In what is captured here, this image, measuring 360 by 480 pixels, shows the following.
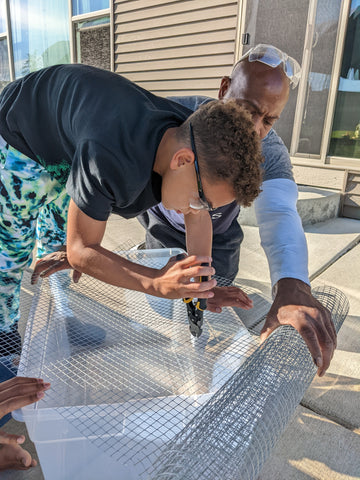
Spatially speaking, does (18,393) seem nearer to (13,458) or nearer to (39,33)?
(13,458)

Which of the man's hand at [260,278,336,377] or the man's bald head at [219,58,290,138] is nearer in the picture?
the man's hand at [260,278,336,377]

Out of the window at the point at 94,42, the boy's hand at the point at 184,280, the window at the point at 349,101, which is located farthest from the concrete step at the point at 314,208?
the window at the point at 94,42

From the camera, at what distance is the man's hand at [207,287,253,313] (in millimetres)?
1271

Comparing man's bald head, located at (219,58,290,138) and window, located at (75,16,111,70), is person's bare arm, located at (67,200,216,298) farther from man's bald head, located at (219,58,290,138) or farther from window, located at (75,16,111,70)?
window, located at (75,16,111,70)

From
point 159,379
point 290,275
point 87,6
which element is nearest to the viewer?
point 159,379

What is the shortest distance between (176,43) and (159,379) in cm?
411

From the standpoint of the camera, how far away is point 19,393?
0.85m

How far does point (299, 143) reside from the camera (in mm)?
3830

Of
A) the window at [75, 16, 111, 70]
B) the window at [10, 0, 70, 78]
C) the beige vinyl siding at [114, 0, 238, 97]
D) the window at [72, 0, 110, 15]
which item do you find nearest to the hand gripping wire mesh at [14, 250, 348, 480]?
the beige vinyl siding at [114, 0, 238, 97]

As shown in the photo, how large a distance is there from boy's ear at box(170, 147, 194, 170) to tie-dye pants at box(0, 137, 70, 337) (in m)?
0.54

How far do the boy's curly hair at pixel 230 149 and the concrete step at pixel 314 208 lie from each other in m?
2.35

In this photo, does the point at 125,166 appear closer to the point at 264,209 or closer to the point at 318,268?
the point at 264,209

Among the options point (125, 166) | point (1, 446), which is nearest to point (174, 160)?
point (125, 166)

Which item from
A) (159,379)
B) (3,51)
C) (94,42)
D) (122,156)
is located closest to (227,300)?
(159,379)
